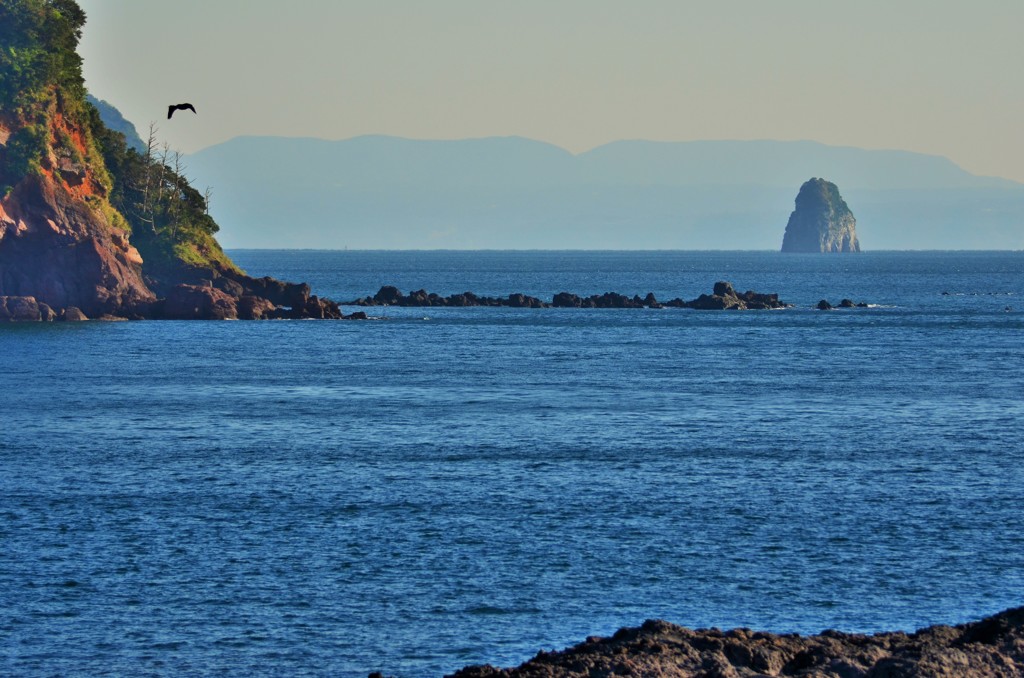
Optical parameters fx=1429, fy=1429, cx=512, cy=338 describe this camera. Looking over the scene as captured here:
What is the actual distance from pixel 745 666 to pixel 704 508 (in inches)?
660

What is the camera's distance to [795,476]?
47.0 meters

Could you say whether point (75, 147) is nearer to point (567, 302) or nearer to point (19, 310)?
point (19, 310)

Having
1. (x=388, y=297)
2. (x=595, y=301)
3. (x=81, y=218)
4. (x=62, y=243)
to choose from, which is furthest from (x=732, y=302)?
(x=62, y=243)

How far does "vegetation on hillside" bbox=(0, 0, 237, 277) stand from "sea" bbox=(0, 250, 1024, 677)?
118 feet

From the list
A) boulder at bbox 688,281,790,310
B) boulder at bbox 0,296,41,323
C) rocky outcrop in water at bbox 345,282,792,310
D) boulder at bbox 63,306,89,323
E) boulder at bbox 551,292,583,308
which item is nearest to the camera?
boulder at bbox 0,296,41,323

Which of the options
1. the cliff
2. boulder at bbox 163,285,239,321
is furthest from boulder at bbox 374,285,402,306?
boulder at bbox 163,285,239,321

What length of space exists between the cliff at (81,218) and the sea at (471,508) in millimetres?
28014

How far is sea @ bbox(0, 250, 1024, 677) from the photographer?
1198 inches

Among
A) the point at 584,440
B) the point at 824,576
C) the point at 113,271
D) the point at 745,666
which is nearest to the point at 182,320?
the point at 113,271

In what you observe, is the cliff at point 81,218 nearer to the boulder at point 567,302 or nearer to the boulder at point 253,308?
the boulder at point 253,308

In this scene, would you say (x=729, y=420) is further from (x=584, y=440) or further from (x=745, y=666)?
(x=745, y=666)

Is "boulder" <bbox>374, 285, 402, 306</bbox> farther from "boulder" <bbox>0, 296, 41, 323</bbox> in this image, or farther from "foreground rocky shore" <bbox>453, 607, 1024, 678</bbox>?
"foreground rocky shore" <bbox>453, 607, 1024, 678</bbox>

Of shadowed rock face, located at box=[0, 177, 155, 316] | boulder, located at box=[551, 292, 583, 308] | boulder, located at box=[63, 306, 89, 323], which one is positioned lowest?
boulder, located at box=[551, 292, 583, 308]

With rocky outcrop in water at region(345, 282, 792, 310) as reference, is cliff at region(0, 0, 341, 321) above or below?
above
